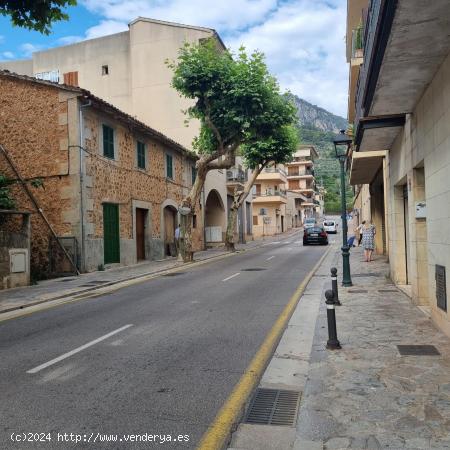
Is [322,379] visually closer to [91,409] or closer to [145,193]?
[91,409]

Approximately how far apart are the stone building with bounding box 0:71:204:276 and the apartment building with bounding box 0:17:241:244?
10057mm

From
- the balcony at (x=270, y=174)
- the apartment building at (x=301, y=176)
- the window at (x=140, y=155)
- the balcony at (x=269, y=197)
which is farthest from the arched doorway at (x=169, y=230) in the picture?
the apartment building at (x=301, y=176)

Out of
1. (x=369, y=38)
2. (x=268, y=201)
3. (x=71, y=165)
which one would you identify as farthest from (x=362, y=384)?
(x=268, y=201)

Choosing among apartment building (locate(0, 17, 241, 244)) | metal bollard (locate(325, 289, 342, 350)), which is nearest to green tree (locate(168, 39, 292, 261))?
apartment building (locate(0, 17, 241, 244))

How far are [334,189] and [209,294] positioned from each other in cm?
9979

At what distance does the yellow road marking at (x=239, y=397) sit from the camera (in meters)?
3.68

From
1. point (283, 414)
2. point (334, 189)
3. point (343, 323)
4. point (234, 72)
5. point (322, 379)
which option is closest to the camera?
point (283, 414)

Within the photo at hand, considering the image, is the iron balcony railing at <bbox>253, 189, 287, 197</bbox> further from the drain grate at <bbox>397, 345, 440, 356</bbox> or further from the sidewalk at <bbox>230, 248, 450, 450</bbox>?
the drain grate at <bbox>397, 345, 440, 356</bbox>

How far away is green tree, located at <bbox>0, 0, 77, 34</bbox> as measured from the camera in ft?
23.4

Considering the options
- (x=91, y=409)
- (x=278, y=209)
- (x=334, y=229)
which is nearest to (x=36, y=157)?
(x=91, y=409)

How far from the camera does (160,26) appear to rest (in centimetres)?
3027

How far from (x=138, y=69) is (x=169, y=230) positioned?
11454 mm

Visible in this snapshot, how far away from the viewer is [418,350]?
→ 5922 millimetres

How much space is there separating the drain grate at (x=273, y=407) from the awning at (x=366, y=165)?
10.7m
